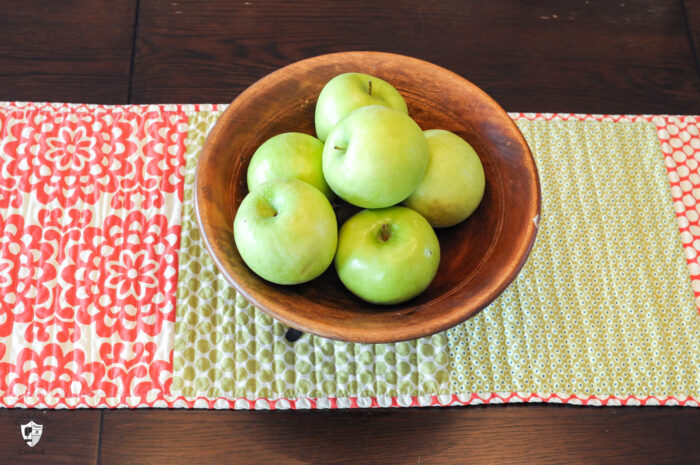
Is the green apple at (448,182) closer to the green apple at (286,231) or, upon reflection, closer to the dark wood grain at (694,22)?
the green apple at (286,231)

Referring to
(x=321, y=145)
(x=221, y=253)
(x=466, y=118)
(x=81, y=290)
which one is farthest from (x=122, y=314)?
(x=466, y=118)

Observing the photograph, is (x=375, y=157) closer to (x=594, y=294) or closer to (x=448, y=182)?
(x=448, y=182)

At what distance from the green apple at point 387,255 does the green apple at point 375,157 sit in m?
0.02

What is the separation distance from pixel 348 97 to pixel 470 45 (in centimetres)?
42

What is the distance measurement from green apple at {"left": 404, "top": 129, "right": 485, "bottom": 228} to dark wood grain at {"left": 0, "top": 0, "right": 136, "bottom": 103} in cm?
54

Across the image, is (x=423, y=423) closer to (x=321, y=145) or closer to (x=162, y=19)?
(x=321, y=145)

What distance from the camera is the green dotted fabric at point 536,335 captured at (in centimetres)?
68

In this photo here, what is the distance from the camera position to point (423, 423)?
67 cm

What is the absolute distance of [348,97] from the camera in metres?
0.60

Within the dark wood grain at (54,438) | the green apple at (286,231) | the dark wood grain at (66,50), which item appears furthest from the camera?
the dark wood grain at (66,50)

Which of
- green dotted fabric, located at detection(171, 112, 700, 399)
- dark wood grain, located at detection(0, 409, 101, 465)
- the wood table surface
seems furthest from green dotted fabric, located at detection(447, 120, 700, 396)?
dark wood grain, located at detection(0, 409, 101, 465)

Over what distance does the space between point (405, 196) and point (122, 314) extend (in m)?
0.42

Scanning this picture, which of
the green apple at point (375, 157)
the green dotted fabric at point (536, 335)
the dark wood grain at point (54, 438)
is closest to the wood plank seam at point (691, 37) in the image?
the green dotted fabric at point (536, 335)

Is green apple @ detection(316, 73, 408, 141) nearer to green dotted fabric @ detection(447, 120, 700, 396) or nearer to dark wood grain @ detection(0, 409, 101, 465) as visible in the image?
green dotted fabric @ detection(447, 120, 700, 396)
